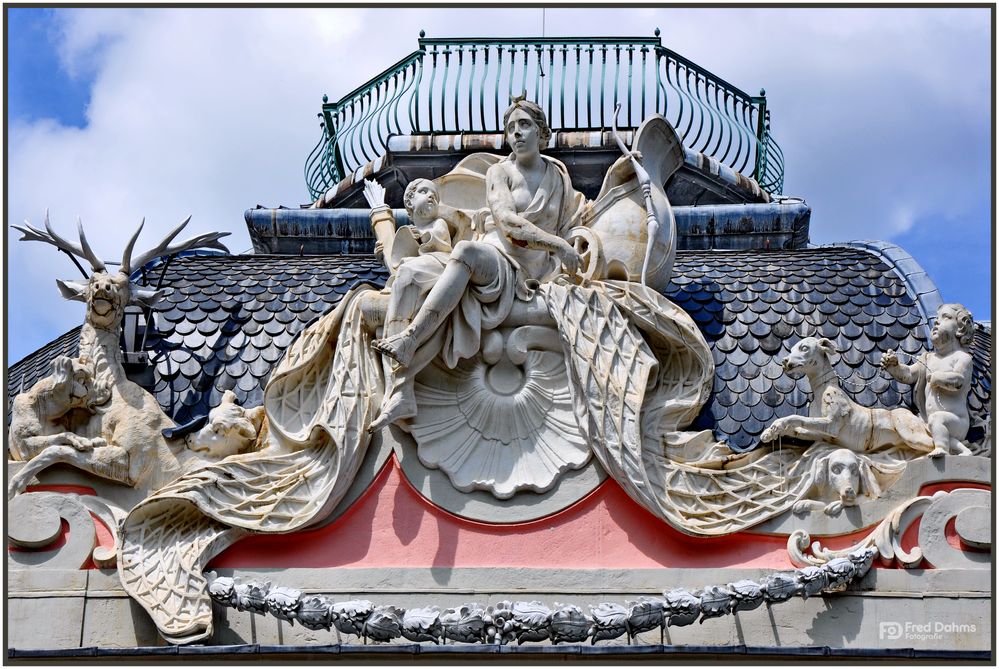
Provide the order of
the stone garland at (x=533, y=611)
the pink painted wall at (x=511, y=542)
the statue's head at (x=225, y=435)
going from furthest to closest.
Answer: the statue's head at (x=225, y=435), the pink painted wall at (x=511, y=542), the stone garland at (x=533, y=611)

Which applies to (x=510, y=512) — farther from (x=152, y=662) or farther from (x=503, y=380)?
(x=152, y=662)

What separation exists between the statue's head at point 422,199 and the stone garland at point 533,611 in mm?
3839

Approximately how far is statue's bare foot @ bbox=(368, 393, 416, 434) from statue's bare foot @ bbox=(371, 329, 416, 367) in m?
0.30

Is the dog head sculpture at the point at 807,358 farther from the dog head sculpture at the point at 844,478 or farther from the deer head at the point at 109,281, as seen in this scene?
the deer head at the point at 109,281

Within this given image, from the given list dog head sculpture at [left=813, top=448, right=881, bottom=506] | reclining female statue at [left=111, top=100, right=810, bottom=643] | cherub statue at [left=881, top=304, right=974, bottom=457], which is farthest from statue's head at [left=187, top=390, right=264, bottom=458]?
cherub statue at [left=881, top=304, right=974, bottom=457]

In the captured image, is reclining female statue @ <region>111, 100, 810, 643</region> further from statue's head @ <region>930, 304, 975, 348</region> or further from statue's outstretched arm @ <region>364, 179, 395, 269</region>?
statue's head @ <region>930, 304, 975, 348</region>

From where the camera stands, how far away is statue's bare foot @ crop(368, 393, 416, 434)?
17.9 metres

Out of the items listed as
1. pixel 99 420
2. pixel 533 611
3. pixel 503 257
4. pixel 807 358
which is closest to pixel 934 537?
pixel 807 358

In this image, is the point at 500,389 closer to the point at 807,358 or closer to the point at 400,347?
the point at 400,347

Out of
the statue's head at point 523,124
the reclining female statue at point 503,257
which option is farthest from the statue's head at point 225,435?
the statue's head at point 523,124

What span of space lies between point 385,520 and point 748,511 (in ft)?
9.84

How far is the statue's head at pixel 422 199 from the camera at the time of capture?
19.2 meters

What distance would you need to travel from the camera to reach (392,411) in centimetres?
1794

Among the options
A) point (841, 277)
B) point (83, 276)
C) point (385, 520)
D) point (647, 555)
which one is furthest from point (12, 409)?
point (841, 277)
